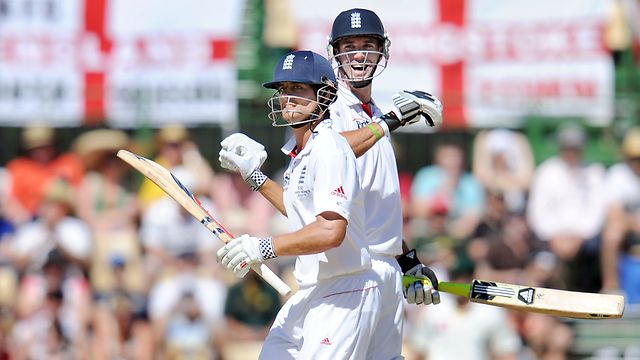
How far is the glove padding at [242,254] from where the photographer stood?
6.15 meters

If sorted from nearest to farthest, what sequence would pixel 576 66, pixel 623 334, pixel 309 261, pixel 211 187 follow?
pixel 309 261 → pixel 623 334 → pixel 211 187 → pixel 576 66

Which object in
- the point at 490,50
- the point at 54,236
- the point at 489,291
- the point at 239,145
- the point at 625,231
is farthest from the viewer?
the point at 490,50

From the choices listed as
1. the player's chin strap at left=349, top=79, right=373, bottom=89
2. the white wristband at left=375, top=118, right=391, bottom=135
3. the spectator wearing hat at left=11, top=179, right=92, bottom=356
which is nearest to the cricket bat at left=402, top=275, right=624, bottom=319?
the white wristband at left=375, top=118, right=391, bottom=135

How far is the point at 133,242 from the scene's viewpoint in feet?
39.1

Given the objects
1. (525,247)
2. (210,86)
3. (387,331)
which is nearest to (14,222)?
(210,86)

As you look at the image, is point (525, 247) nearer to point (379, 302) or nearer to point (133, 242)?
point (133, 242)

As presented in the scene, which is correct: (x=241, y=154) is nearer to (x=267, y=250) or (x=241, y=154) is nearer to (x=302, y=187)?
(x=302, y=187)

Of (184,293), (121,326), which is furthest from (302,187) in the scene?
(121,326)

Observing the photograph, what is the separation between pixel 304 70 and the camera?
6.42 m

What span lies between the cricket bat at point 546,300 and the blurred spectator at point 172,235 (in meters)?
4.70

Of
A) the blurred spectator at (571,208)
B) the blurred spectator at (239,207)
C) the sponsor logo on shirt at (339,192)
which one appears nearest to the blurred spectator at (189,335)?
the blurred spectator at (239,207)

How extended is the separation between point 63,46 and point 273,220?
3.19m

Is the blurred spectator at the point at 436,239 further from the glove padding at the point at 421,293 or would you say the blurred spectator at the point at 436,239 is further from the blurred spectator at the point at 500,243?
the glove padding at the point at 421,293

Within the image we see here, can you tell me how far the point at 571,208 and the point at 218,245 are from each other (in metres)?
3.17
